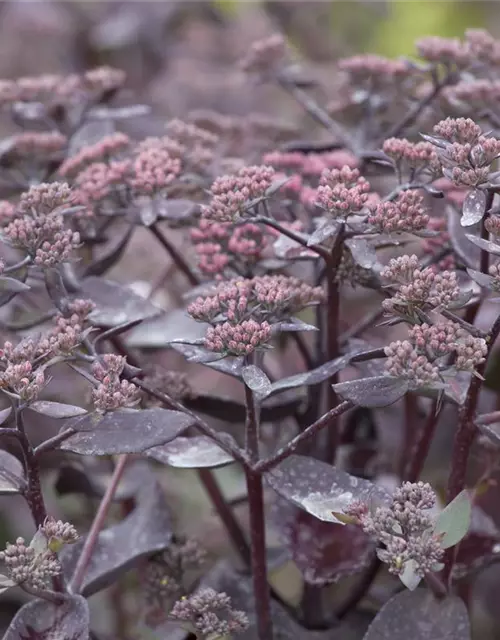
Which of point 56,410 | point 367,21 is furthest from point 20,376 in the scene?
point 367,21

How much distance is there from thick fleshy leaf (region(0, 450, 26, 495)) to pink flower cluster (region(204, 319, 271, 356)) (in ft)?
0.52

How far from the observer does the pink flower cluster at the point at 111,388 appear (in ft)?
1.77

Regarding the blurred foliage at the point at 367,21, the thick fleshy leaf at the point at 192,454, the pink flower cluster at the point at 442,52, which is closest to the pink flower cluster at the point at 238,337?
the thick fleshy leaf at the point at 192,454

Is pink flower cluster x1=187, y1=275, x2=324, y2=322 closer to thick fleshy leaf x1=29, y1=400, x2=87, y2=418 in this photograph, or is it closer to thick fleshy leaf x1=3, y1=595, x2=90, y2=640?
thick fleshy leaf x1=29, y1=400, x2=87, y2=418

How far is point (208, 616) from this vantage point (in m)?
0.59

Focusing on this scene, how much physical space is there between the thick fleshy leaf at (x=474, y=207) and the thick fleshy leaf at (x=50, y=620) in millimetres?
367

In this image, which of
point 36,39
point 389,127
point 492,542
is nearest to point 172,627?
point 492,542

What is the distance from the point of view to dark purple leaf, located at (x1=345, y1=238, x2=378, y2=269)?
23.9 inches

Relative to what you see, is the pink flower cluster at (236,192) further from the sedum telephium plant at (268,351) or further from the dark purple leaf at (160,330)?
the dark purple leaf at (160,330)

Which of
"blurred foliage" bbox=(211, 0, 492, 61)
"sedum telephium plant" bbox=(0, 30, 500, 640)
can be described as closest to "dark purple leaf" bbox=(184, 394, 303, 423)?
"sedum telephium plant" bbox=(0, 30, 500, 640)

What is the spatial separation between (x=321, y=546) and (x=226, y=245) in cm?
28

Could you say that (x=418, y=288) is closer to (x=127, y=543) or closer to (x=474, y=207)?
(x=474, y=207)

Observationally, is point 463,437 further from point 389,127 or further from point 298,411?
point 389,127

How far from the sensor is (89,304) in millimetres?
636
